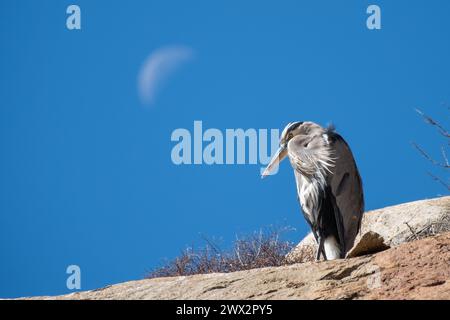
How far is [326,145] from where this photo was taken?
8180 mm

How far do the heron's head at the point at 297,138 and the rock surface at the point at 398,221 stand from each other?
478 centimetres

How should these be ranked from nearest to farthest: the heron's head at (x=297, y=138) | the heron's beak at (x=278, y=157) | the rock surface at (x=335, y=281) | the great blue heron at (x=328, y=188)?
the rock surface at (x=335, y=281), the great blue heron at (x=328, y=188), the heron's head at (x=297, y=138), the heron's beak at (x=278, y=157)

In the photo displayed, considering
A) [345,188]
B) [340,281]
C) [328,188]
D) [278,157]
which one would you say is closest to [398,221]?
[278,157]

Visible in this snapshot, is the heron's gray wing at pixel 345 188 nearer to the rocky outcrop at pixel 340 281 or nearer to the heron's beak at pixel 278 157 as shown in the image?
the heron's beak at pixel 278 157

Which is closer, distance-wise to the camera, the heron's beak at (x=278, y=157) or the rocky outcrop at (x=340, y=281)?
the rocky outcrop at (x=340, y=281)

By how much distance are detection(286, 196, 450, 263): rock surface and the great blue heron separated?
5147 millimetres

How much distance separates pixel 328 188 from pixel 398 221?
285 inches

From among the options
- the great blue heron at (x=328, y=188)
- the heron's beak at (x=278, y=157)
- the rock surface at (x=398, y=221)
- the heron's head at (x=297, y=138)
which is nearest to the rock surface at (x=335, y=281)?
the great blue heron at (x=328, y=188)

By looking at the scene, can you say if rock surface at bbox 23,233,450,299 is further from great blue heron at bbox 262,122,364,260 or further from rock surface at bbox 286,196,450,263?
rock surface at bbox 286,196,450,263

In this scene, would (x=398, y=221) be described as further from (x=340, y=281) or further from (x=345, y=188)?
(x=340, y=281)

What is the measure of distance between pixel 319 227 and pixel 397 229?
6817 millimetres

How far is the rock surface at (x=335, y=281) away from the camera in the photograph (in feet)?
17.9

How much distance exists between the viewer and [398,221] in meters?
14.9

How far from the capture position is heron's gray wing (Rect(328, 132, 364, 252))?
321 inches
